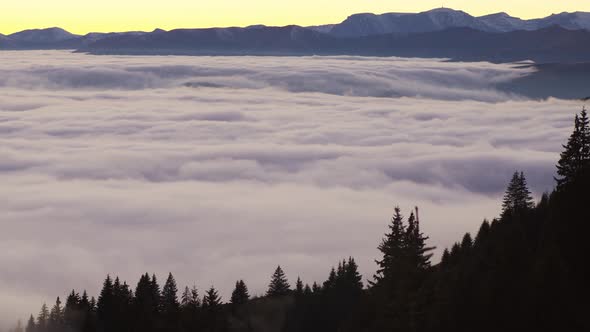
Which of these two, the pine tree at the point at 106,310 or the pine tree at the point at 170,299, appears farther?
the pine tree at the point at 106,310

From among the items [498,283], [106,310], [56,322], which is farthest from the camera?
[56,322]

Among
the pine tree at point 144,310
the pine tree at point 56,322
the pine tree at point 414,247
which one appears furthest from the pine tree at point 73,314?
the pine tree at point 414,247

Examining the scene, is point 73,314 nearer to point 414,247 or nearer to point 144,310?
point 144,310

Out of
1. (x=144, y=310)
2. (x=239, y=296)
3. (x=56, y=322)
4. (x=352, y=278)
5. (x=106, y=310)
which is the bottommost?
(x=56, y=322)

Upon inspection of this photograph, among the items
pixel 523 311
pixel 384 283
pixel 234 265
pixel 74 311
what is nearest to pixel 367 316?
pixel 384 283

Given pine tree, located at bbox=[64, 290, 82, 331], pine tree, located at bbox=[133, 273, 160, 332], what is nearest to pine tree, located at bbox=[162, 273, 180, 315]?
pine tree, located at bbox=[133, 273, 160, 332]

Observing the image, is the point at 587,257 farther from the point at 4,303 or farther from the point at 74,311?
the point at 4,303

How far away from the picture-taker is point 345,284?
246ft

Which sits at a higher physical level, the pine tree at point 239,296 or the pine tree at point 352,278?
the pine tree at point 352,278

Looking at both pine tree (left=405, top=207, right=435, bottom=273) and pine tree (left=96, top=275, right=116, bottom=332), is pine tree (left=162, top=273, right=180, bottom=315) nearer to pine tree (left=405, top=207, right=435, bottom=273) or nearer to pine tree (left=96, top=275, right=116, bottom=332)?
pine tree (left=96, top=275, right=116, bottom=332)

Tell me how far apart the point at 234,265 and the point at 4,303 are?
59771mm

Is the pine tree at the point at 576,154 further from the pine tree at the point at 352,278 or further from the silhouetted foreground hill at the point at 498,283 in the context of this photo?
the pine tree at the point at 352,278

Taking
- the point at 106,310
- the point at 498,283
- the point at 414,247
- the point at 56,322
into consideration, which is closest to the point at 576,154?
the point at 498,283

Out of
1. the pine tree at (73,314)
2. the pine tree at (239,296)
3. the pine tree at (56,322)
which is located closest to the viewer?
the pine tree at (73,314)
